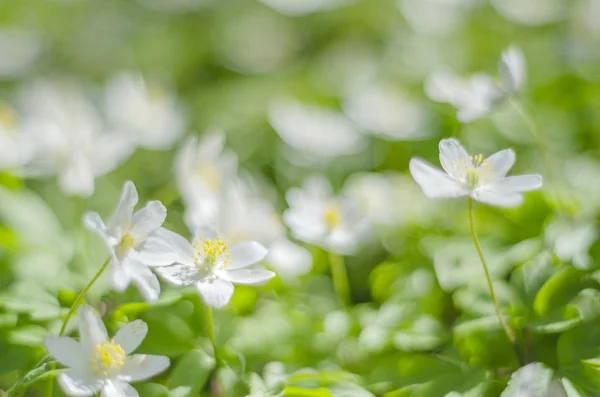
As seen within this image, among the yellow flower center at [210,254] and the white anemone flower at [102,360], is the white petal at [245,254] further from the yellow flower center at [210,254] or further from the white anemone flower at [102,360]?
the white anemone flower at [102,360]

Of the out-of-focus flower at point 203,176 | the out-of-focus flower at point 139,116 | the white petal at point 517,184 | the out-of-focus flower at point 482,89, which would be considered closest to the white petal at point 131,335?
the out-of-focus flower at point 203,176

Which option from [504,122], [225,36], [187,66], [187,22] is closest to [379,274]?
[504,122]

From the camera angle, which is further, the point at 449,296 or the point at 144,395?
the point at 449,296

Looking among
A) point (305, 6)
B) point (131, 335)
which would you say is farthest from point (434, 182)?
point (305, 6)

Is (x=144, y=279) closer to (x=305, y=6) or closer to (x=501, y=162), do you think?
(x=501, y=162)

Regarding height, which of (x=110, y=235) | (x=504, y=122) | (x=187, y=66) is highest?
(x=110, y=235)

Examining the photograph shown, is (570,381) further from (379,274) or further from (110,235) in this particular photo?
(110,235)
